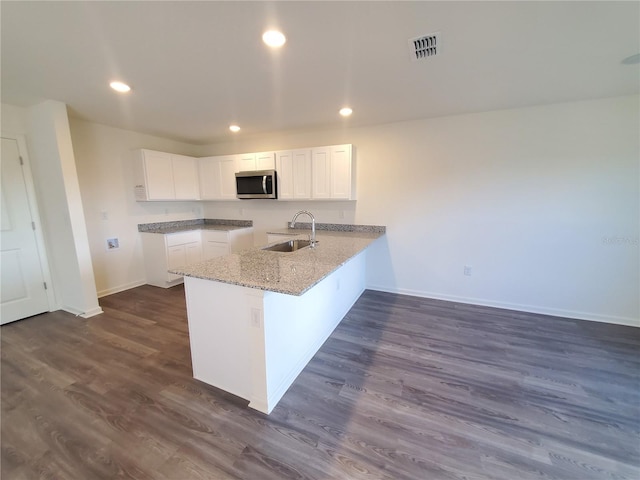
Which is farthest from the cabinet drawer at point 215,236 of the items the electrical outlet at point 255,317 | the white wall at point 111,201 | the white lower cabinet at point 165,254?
the electrical outlet at point 255,317

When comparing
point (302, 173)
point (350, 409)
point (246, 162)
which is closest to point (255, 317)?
point (350, 409)

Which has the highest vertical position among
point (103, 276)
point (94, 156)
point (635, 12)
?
point (635, 12)

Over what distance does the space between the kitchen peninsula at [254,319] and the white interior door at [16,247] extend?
107 inches

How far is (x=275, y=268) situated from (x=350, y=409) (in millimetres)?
1098

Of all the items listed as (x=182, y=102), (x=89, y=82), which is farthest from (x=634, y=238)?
(x=89, y=82)

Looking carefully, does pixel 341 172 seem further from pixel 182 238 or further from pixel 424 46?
pixel 182 238

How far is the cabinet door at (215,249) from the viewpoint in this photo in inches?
171

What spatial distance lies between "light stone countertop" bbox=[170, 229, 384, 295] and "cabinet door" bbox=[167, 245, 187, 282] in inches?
87.1

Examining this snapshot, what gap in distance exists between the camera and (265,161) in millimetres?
4043

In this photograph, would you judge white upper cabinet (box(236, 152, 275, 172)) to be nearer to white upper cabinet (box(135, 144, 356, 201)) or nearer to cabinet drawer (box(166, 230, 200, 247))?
white upper cabinet (box(135, 144, 356, 201))

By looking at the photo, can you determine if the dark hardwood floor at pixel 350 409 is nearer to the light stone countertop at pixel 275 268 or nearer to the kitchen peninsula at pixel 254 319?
the kitchen peninsula at pixel 254 319

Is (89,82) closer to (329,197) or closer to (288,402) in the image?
(329,197)

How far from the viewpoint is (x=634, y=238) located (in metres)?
2.70

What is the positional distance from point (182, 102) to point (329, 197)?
81.3 inches
